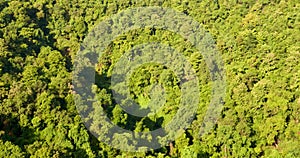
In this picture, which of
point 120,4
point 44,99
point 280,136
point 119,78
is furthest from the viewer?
point 120,4

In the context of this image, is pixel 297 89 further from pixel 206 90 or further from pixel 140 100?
pixel 140 100

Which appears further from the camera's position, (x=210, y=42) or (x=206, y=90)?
(x=210, y=42)

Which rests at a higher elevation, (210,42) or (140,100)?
(210,42)

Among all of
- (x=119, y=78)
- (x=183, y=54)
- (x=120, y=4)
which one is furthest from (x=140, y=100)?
(x=120, y=4)

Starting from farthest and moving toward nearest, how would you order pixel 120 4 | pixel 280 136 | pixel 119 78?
pixel 120 4
pixel 119 78
pixel 280 136

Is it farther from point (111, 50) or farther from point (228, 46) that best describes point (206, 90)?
point (111, 50)

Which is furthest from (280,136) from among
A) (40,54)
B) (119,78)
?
(40,54)
